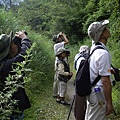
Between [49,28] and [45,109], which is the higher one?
[49,28]

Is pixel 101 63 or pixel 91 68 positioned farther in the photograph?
pixel 91 68

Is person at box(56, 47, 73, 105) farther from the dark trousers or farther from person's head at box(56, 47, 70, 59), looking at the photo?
the dark trousers

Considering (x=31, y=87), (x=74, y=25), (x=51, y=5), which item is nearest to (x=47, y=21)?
(x=51, y=5)

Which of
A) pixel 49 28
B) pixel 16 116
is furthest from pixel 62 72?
pixel 49 28

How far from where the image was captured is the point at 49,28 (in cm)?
1912

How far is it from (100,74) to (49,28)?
55.3 ft

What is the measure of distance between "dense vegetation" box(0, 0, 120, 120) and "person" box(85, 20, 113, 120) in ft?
6.65

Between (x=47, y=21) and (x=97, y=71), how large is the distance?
694 inches

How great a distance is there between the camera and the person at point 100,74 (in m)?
2.58

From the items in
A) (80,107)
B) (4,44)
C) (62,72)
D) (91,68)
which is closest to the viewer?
(4,44)

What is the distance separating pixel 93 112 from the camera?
277 cm

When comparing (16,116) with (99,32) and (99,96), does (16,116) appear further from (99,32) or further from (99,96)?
(99,32)

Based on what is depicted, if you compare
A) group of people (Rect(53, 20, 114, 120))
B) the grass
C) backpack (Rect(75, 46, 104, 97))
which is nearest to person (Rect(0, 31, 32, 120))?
backpack (Rect(75, 46, 104, 97))

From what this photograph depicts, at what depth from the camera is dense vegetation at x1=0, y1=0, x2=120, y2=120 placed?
582 centimetres
